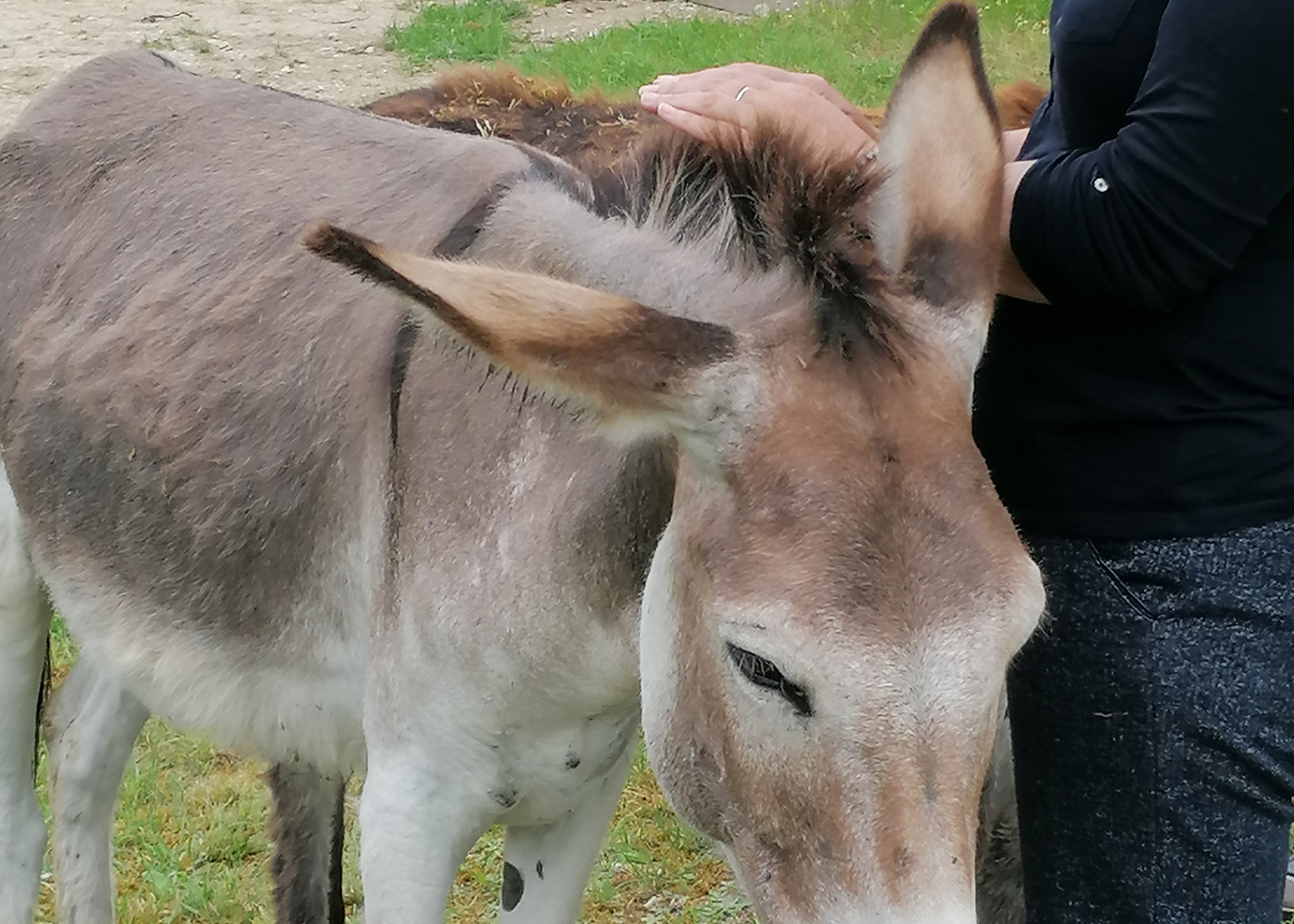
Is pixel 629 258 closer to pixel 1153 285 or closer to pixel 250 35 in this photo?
pixel 1153 285

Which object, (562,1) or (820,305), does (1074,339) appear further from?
(562,1)

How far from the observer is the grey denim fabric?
5.75 ft

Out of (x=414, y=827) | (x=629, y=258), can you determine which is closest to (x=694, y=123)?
(x=629, y=258)

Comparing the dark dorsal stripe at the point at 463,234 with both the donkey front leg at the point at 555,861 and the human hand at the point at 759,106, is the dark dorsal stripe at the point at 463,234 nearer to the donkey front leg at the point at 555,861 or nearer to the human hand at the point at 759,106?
the human hand at the point at 759,106

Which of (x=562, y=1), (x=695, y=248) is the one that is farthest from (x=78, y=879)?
(x=562, y=1)

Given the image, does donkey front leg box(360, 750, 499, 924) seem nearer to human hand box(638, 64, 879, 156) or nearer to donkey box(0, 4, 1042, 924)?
donkey box(0, 4, 1042, 924)

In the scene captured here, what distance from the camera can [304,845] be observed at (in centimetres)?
298

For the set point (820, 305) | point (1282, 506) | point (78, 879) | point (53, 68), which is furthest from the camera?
point (53, 68)

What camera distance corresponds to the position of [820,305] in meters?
1.55

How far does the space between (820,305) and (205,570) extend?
1.24 m

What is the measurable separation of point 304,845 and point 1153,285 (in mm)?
2153

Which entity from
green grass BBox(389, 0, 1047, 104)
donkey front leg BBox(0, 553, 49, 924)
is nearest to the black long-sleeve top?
donkey front leg BBox(0, 553, 49, 924)

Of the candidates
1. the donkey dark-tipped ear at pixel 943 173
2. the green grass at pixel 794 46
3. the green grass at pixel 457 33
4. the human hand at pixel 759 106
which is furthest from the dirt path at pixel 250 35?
the donkey dark-tipped ear at pixel 943 173

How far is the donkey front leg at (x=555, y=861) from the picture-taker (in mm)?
2246
